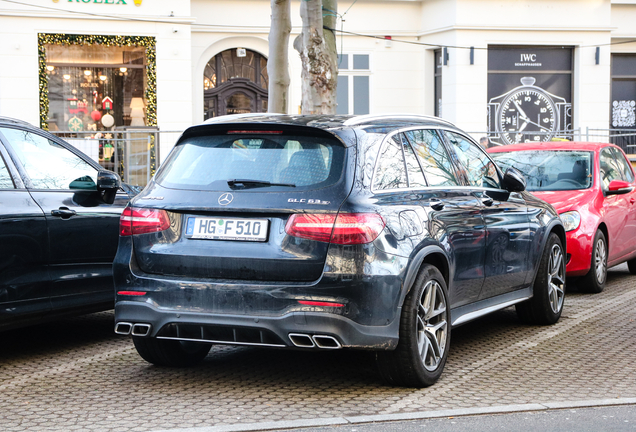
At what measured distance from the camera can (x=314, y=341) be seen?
501 centimetres

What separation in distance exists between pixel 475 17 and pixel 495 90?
214 cm

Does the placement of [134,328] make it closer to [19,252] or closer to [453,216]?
[19,252]

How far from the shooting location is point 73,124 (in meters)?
22.2

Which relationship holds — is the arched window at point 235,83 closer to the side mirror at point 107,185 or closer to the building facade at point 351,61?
the building facade at point 351,61

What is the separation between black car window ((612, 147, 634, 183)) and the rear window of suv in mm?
6811

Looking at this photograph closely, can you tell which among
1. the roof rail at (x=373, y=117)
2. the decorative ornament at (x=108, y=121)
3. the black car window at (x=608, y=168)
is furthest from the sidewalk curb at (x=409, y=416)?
the decorative ornament at (x=108, y=121)

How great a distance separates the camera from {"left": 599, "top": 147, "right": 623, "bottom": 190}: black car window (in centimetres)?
1035

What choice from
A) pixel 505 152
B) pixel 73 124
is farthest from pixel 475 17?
pixel 505 152

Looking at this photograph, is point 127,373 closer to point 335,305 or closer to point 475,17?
point 335,305

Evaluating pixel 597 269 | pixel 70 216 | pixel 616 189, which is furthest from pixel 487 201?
pixel 616 189

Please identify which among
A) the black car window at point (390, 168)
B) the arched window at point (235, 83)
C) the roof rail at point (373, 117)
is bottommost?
the black car window at point (390, 168)

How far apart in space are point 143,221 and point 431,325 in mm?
1893

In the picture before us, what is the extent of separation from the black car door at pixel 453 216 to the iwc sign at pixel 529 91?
18942mm

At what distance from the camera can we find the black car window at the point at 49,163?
6562mm
